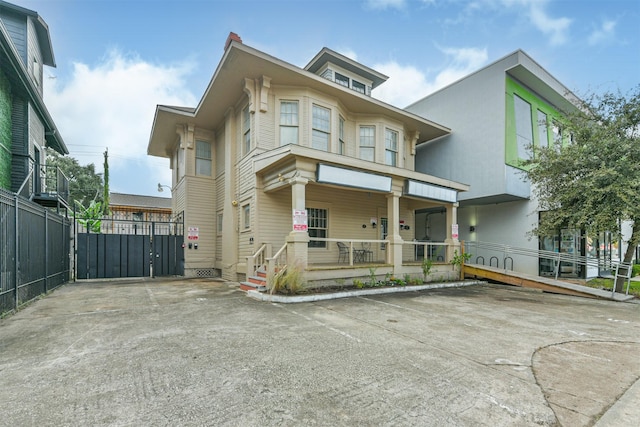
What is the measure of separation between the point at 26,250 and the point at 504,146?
50.1 ft

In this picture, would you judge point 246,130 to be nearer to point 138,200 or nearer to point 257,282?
point 257,282

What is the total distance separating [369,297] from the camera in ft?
26.6

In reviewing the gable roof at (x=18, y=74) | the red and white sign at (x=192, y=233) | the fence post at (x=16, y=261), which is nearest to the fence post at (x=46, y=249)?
the fence post at (x=16, y=261)

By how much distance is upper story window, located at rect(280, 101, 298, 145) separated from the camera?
34.3 ft

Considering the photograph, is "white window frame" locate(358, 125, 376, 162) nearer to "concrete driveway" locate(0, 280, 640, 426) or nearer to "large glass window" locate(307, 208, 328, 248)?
"large glass window" locate(307, 208, 328, 248)

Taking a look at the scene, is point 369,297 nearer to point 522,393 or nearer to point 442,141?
point 522,393

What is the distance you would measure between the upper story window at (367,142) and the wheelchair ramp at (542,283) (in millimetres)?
5759

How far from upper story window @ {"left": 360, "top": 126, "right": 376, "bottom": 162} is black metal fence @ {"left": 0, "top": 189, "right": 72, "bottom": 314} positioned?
1009cm

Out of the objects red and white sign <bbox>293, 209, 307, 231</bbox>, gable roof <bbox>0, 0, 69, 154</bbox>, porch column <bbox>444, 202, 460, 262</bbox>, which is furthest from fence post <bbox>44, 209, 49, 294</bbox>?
porch column <bbox>444, 202, 460, 262</bbox>

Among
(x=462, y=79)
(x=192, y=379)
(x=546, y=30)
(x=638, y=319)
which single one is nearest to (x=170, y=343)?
(x=192, y=379)

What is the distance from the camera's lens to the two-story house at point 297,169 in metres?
8.84

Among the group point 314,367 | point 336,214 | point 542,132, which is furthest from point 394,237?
point 542,132

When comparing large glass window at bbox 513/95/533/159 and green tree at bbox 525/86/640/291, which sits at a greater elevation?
large glass window at bbox 513/95/533/159

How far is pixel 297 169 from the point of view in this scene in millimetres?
8070
